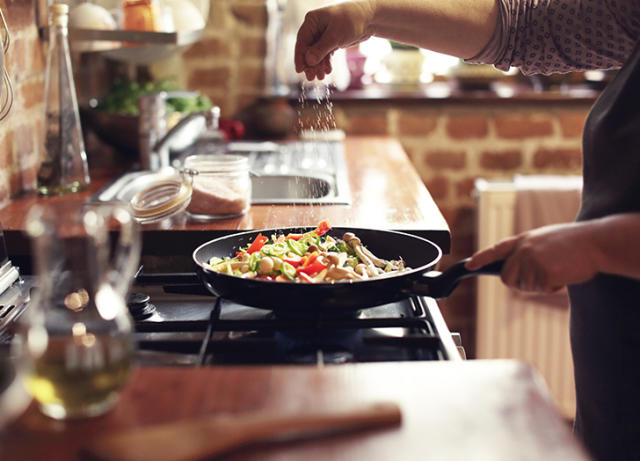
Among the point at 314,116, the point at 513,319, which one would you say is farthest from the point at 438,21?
the point at 513,319

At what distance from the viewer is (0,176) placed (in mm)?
1674

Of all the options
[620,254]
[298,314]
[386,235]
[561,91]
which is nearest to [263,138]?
[561,91]

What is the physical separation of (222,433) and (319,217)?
969 millimetres

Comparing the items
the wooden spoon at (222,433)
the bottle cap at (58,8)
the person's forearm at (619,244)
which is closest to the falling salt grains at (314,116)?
the bottle cap at (58,8)

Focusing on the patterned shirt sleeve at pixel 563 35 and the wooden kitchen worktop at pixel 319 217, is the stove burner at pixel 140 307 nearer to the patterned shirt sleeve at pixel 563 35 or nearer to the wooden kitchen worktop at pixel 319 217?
the wooden kitchen worktop at pixel 319 217

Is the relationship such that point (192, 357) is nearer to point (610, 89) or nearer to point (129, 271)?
point (129, 271)

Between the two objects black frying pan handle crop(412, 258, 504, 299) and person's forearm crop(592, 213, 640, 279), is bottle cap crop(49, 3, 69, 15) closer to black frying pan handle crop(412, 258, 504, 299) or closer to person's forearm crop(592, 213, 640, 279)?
black frying pan handle crop(412, 258, 504, 299)

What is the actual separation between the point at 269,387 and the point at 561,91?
2345mm

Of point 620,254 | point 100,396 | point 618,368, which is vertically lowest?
point 618,368

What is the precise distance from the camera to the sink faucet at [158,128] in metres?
2.07

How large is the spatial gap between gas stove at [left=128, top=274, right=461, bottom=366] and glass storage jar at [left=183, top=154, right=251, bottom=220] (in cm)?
42

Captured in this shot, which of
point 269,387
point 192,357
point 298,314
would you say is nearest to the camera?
point 269,387

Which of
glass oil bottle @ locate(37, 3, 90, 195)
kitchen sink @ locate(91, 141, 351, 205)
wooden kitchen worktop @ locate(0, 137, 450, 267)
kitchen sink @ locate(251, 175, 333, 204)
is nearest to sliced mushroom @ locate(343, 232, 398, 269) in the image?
wooden kitchen worktop @ locate(0, 137, 450, 267)

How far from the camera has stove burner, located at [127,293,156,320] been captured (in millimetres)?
1140
